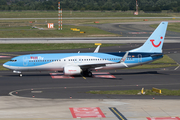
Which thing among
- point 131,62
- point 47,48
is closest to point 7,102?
point 131,62

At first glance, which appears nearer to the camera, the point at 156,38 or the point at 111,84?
the point at 111,84

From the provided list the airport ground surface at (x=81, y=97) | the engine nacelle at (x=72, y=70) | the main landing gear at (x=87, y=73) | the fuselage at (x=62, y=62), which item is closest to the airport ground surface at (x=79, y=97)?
the airport ground surface at (x=81, y=97)

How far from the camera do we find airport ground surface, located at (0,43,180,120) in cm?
2698

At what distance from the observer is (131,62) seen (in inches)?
1815

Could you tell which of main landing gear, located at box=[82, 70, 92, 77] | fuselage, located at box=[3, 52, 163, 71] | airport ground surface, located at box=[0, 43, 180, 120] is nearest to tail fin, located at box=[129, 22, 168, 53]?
fuselage, located at box=[3, 52, 163, 71]

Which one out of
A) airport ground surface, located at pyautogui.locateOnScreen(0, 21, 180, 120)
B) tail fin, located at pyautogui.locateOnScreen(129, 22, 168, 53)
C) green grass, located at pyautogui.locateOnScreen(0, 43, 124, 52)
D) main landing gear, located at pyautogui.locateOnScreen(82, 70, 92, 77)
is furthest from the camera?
green grass, located at pyautogui.locateOnScreen(0, 43, 124, 52)

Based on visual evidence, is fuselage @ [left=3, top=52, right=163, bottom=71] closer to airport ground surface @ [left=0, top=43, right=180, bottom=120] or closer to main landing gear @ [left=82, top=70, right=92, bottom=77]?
main landing gear @ [left=82, top=70, right=92, bottom=77]

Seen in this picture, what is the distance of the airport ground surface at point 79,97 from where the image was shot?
88.5ft

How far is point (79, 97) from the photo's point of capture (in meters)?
33.2

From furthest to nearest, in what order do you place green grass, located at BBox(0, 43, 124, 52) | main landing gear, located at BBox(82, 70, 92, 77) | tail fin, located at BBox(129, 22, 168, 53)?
A: green grass, located at BBox(0, 43, 124, 52) < tail fin, located at BBox(129, 22, 168, 53) < main landing gear, located at BBox(82, 70, 92, 77)

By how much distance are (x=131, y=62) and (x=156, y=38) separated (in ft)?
21.3

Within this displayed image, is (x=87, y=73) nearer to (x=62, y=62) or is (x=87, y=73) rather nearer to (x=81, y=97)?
(x=62, y=62)

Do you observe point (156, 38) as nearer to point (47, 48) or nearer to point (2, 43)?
point (47, 48)

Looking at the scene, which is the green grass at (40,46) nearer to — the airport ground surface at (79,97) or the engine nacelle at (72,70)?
the airport ground surface at (79,97)
